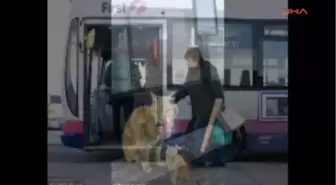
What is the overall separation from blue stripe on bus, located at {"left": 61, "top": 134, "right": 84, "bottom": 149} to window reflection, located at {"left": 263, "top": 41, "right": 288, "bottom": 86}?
132cm

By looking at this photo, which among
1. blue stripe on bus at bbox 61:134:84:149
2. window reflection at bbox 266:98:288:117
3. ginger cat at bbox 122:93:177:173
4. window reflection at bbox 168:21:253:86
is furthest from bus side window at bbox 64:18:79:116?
window reflection at bbox 266:98:288:117

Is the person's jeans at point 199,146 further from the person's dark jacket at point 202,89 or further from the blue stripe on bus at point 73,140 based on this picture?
the blue stripe on bus at point 73,140

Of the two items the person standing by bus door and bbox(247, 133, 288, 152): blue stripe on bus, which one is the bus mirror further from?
bbox(247, 133, 288, 152): blue stripe on bus

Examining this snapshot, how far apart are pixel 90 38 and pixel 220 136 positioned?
3.75 ft

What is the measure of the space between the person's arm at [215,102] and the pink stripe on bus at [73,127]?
2.78 ft

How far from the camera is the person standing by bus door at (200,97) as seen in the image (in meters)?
3.93

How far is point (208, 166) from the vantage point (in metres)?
3.97
